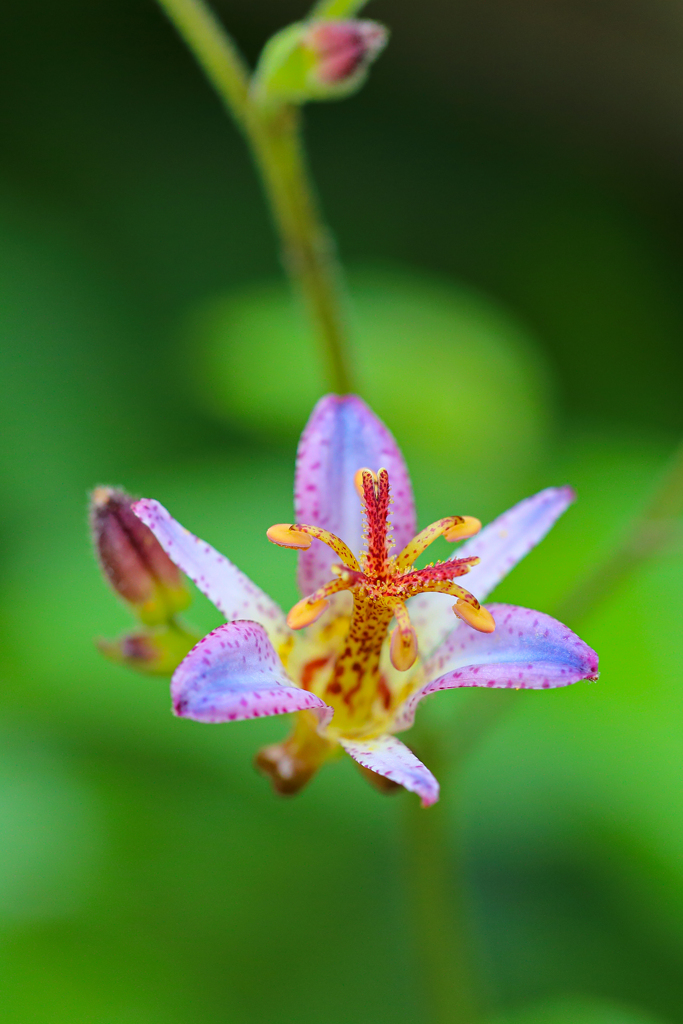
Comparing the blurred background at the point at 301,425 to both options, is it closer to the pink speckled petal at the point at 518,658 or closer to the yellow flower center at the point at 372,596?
the yellow flower center at the point at 372,596

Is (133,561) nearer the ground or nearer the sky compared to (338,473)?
nearer the ground

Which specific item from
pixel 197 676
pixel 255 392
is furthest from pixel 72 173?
pixel 197 676

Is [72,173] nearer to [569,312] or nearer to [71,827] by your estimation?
[569,312]

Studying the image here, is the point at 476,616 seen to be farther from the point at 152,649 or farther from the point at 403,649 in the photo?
the point at 152,649

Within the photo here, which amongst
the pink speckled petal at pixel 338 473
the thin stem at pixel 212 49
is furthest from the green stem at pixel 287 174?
the pink speckled petal at pixel 338 473

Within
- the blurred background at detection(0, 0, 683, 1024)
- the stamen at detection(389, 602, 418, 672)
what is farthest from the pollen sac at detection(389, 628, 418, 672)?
the blurred background at detection(0, 0, 683, 1024)

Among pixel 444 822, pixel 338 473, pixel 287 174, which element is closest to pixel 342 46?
pixel 287 174

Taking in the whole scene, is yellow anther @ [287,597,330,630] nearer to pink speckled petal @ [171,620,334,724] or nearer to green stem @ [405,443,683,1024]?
pink speckled petal @ [171,620,334,724]
